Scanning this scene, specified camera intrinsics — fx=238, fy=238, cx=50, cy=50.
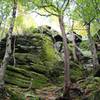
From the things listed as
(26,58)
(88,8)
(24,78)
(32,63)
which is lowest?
(24,78)

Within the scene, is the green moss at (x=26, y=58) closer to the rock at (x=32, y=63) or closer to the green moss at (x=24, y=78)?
the rock at (x=32, y=63)

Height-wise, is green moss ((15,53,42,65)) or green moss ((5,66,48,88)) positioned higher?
green moss ((15,53,42,65))

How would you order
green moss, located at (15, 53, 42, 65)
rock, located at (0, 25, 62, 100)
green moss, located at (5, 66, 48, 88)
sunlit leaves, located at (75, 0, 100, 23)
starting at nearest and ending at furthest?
1. sunlit leaves, located at (75, 0, 100, 23)
2. green moss, located at (5, 66, 48, 88)
3. rock, located at (0, 25, 62, 100)
4. green moss, located at (15, 53, 42, 65)

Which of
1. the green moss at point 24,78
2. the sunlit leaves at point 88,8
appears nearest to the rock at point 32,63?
the green moss at point 24,78

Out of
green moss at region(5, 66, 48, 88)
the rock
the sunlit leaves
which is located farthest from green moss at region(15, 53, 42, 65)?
the sunlit leaves

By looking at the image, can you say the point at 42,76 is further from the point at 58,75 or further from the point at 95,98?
the point at 95,98

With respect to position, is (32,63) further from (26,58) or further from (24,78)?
(24,78)

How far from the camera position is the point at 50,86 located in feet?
76.9

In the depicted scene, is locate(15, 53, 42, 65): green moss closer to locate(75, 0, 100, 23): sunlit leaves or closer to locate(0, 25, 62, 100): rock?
locate(0, 25, 62, 100): rock

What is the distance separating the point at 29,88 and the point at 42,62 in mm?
8065

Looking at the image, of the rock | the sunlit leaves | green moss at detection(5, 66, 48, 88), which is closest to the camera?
the sunlit leaves

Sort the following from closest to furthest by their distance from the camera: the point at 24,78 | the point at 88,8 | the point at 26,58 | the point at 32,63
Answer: the point at 88,8 < the point at 24,78 < the point at 32,63 < the point at 26,58

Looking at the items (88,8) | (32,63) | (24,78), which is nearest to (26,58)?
(32,63)

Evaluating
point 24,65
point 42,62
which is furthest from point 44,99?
point 42,62
